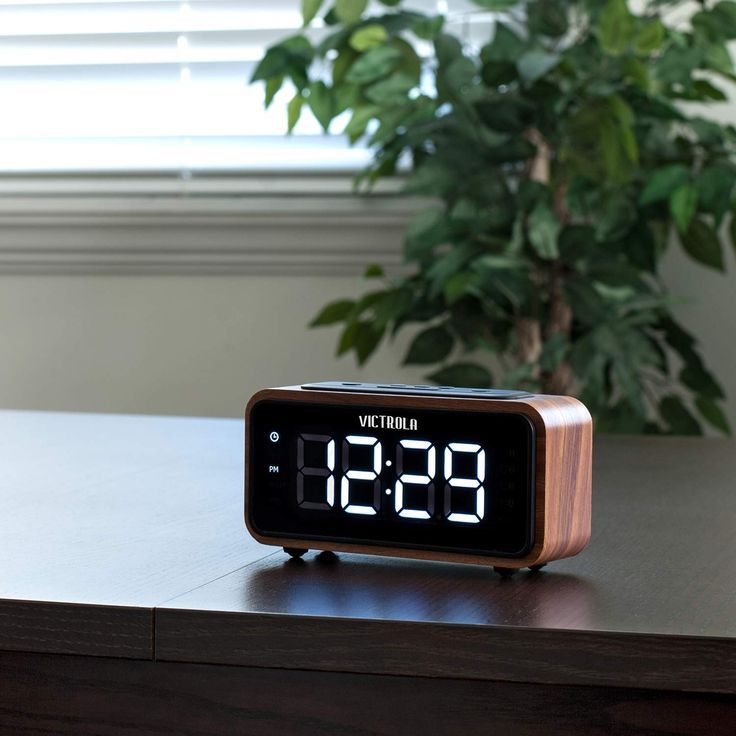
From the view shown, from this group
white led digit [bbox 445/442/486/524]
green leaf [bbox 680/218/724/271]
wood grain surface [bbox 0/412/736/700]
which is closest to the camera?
wood grain surface [bbox 0/412/736/700]

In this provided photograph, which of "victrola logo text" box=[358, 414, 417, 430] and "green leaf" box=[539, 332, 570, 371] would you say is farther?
"green leaf" box=[539, 332, 570, 371]

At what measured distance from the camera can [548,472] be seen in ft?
1.57

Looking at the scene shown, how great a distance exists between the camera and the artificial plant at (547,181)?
4.61 feet

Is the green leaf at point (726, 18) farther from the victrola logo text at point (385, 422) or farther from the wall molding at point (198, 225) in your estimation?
the victrola logo text at point (385, 422)

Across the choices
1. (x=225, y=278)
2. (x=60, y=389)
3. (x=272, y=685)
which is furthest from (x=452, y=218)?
(x=272, y=685)

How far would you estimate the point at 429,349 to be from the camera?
5.23 ft

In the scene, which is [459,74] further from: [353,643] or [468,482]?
[353,643]

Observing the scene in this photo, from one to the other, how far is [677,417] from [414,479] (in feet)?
3.67

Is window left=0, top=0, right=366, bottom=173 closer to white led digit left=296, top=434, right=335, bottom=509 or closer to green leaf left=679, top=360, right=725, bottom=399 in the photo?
green leaf left=679, top=360, right=725, bottom=399

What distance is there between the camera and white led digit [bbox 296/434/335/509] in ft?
1.69

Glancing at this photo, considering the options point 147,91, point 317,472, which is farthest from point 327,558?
point 147,91

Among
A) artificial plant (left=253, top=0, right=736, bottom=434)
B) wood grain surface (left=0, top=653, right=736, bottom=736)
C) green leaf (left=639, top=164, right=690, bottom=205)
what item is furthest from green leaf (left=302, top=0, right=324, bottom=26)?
wood grain surface (left=0, top=653, right=736, bottom=736)

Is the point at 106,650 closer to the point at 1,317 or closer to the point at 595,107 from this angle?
the point at 595,107

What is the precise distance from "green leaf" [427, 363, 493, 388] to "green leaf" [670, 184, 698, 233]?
1.09ft
